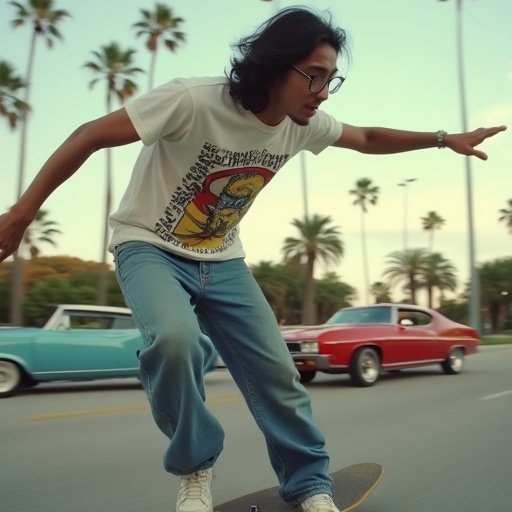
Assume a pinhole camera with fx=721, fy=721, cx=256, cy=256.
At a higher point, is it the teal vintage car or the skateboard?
the teal vintage car

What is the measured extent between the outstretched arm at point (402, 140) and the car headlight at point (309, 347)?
608 centimetres

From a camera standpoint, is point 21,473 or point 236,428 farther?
point 236,428

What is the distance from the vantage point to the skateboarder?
2.63 m

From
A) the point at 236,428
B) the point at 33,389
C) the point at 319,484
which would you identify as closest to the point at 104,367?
the point at 33,389

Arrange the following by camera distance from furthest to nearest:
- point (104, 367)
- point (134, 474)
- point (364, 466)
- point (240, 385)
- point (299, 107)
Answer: point (104, 367), point (134, 474), point (364, 466), point (240, 385), point (299, 107)

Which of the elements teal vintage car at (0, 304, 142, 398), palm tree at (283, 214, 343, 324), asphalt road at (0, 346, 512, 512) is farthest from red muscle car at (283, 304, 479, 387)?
palm tree at (283, 214, 343, 324)

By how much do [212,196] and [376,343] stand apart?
7.61 metres

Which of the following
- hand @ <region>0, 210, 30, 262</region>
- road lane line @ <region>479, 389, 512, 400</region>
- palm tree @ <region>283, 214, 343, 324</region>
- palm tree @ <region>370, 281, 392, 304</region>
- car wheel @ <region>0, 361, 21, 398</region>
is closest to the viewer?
hand @ <region>0, 210, 30, 262</region>

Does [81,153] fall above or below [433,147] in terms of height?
below

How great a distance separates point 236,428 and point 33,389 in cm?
465

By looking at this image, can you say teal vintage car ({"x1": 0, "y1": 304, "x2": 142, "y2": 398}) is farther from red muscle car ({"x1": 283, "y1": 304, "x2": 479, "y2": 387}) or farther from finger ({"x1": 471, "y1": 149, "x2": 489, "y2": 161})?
finger ({"x1": 471, "y1": 149, "x2": 489, "y2": 161})

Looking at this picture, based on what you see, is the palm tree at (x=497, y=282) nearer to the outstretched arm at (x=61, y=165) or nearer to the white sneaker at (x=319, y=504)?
the white sneaker at (x=319, y=504)

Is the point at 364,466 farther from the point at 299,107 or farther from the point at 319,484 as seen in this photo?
the point at 299,107

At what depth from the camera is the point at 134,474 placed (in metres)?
4.34
